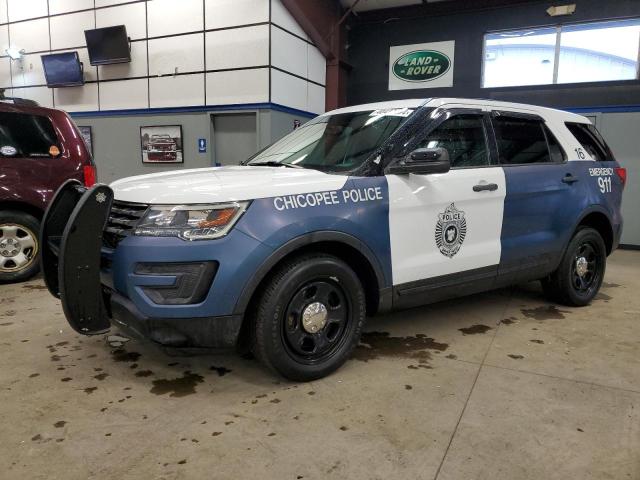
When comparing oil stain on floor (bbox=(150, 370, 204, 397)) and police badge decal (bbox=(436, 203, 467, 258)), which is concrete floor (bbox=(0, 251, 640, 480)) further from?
police badge decal (bbox=(436, 203, 467, 258))

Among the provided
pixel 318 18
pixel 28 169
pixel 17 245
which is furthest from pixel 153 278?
pixel 318 18

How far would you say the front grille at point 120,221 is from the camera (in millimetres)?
2523

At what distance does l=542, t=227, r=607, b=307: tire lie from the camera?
4.17 meters

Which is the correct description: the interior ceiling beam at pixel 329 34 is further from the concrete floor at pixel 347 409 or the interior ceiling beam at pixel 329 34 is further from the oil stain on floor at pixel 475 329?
the concrete floor at pixel 347 409

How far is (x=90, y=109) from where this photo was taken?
1091 centimetres

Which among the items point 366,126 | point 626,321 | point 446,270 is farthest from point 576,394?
point 366,126

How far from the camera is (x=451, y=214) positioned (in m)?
3.23

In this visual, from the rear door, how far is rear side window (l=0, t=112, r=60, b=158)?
13.7ft

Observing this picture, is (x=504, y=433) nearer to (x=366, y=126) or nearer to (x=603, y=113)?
(x=366, y=126)

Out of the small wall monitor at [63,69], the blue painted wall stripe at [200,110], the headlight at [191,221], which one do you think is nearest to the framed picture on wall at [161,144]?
the blue painted wall stripe at [200,110]

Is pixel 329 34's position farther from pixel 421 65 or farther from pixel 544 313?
pixel 544 313

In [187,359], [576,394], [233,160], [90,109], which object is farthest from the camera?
[90,109]

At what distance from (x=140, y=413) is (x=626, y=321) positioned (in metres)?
3.73

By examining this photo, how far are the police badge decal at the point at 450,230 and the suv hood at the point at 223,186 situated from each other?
2.55ft
